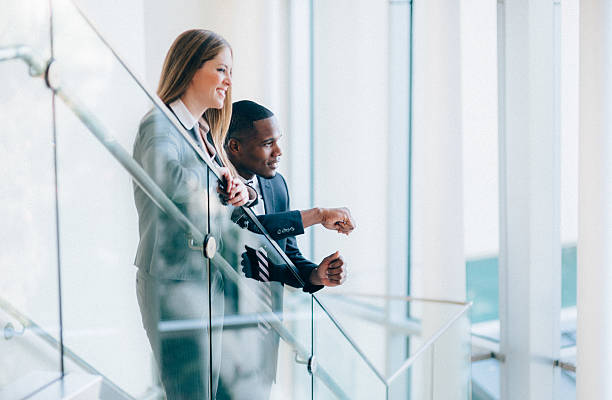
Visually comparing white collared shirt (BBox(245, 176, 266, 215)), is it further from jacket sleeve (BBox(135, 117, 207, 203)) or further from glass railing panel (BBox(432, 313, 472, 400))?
glass railing panel (BBox(432, 313, 472, 400))

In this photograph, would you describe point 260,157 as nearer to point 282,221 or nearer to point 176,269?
point 282,221

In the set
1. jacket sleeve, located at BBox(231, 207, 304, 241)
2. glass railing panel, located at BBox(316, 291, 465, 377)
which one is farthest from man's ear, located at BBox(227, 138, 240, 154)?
glass railing panel, located at BBox(316, 291, 465, 377)

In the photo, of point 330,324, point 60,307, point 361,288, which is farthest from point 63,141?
point 361,288

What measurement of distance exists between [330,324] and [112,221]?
3.57ft

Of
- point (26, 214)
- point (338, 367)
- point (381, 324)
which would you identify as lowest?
point (381, 324)

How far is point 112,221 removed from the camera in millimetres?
1020

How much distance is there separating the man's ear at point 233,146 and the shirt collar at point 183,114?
0.34m

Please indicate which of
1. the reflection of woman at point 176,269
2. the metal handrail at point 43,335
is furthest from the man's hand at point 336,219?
the metal handrail at point 43,335

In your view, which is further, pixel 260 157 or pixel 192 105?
pixel 260 157

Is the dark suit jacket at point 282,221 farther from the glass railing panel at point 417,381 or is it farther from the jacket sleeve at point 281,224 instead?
the glass railing panel at point 417,381

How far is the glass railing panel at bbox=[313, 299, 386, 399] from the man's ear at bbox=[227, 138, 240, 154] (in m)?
0.75

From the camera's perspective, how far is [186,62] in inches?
76.7

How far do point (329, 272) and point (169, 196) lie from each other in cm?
115

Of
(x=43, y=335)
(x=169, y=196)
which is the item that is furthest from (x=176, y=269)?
(x=43, y=335)
